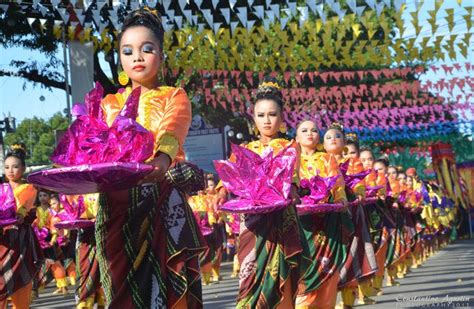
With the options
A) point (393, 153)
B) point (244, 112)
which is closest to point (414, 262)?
point (244, 112)

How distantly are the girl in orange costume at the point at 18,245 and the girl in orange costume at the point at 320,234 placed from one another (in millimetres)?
2714

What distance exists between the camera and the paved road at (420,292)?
10.6 metres

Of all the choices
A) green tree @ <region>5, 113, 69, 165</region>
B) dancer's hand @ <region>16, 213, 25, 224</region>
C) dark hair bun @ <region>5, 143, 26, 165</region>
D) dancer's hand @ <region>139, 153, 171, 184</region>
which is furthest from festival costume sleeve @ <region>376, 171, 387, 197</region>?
green tree @ <region>5, 113, 69, 165</region>

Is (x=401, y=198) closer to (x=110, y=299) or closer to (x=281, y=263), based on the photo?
(x=281, y=263)

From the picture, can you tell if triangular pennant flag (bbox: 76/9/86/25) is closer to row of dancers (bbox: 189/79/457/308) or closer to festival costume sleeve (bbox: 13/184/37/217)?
row of dancers (bbox: 189/79/457/308)

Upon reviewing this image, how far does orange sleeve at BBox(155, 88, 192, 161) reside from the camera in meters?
4.60

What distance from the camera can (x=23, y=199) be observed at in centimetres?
935

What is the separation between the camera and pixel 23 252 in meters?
9.90

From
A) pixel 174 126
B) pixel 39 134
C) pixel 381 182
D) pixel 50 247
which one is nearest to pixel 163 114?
pixel 174 126

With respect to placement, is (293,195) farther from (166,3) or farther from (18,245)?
(166,3)

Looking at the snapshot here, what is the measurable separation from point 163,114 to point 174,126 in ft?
0.40

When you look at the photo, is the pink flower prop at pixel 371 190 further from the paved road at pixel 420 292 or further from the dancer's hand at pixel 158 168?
the dancer's hand at pixel 158 168

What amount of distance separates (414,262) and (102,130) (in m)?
15.4

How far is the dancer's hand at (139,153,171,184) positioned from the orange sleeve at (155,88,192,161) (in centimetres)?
5
